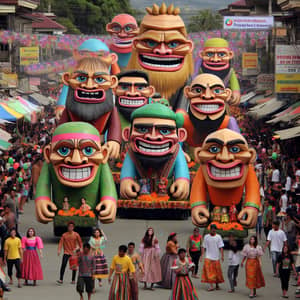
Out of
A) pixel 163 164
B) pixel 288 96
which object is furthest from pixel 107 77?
pixel 288 96

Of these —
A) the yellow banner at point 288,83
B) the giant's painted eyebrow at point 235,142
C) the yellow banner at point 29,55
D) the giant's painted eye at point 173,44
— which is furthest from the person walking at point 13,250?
the yellow banner at point 29,55

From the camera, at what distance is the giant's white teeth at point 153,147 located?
2794 centimetres

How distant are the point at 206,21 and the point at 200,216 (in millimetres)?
104313

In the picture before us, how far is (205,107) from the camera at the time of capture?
103 feet

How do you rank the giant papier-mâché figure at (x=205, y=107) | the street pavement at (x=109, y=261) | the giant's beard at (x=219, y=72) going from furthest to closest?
the giant's beard at (x=219, y=72) → the giant papier-mâché figure at (x=205, y=107) → the street pavement at (x=109, y=261)

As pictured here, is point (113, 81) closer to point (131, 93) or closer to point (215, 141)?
point (131, 93)

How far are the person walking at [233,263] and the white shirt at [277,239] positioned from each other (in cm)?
98

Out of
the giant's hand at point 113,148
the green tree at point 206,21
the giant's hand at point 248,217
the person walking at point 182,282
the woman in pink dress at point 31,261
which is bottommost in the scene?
the person walking at point 182,282

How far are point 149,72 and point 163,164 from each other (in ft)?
19.2

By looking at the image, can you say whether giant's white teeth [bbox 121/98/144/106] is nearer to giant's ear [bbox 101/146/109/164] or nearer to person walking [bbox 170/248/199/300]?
giant's ear [bbox 101/146/109/164]

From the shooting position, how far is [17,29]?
71.4m

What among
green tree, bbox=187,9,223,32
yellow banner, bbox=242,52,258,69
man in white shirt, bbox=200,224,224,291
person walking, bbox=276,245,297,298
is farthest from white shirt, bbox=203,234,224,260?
green tree, bbox=187,9,223,32

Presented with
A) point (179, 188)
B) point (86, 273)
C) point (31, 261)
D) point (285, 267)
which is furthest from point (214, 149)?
point (86, 273)

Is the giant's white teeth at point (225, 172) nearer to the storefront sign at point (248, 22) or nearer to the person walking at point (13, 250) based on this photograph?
the person walking at point (13, 250)
